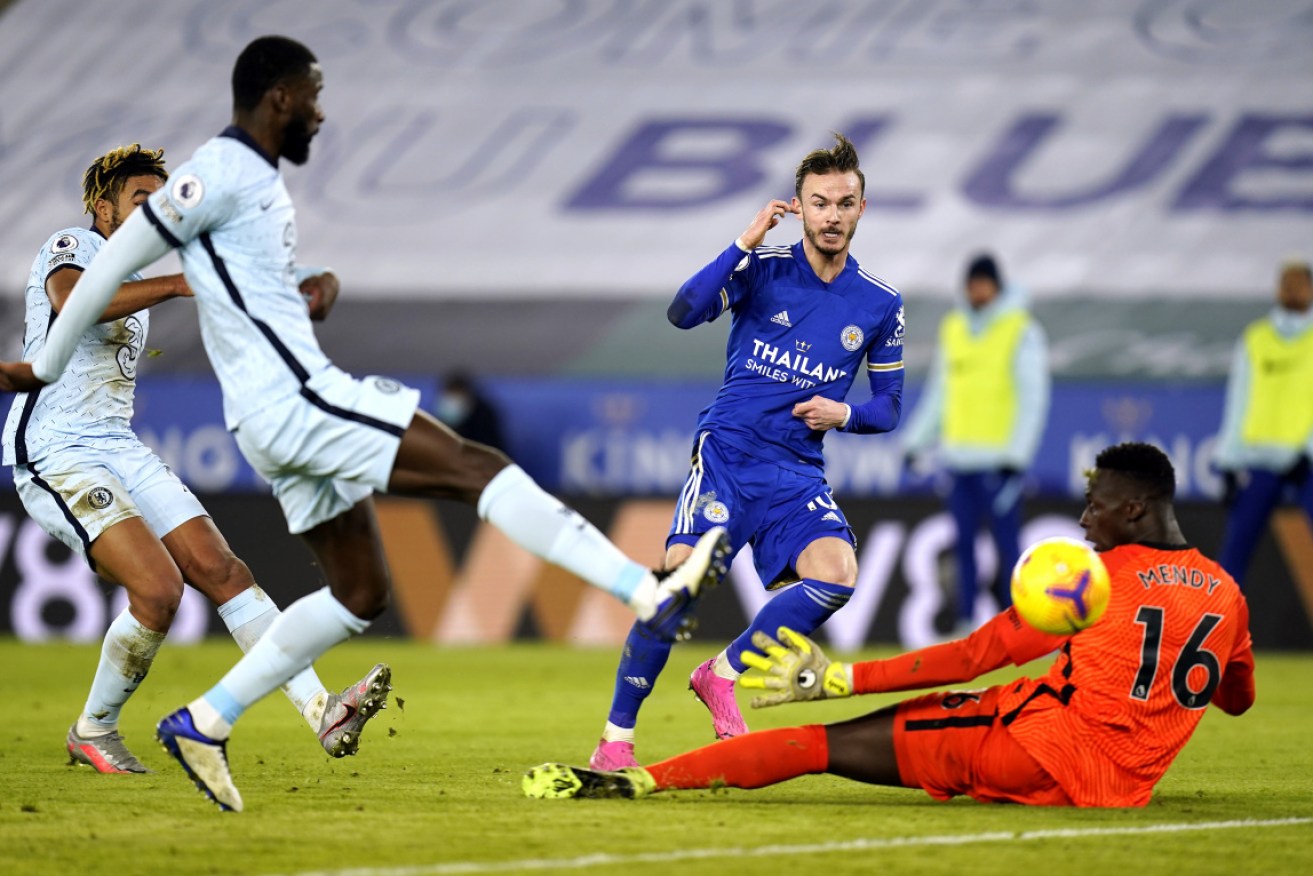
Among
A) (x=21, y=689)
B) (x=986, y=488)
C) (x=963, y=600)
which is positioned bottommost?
(x=21, y=689)

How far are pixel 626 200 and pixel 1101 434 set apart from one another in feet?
20.4

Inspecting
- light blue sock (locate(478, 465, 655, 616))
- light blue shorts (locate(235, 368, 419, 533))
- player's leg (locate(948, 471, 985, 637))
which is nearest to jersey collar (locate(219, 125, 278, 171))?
light blue shorts (locate(235, 368, 419, 533))

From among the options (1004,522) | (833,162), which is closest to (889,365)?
(833,162)

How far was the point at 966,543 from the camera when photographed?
39.4ft

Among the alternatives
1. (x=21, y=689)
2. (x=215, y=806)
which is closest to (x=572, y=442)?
(x=21, y=689)

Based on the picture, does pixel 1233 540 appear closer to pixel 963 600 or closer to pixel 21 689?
pixel 963 600

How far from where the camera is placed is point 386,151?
1981 cm

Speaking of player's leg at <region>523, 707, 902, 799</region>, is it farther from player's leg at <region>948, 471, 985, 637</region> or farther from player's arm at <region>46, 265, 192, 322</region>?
player's leg at <region>948, 471, 985, 637</region>

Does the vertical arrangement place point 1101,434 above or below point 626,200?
below

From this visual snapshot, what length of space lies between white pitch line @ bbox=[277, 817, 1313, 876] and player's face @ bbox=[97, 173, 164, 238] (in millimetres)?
3092

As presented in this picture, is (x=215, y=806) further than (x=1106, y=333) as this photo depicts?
No

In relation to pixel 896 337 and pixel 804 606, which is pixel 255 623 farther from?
pixel 896 337

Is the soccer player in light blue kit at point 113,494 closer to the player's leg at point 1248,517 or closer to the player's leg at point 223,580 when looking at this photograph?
the player's leg at point 223,580

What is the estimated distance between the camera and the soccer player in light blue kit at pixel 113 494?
629 cm
